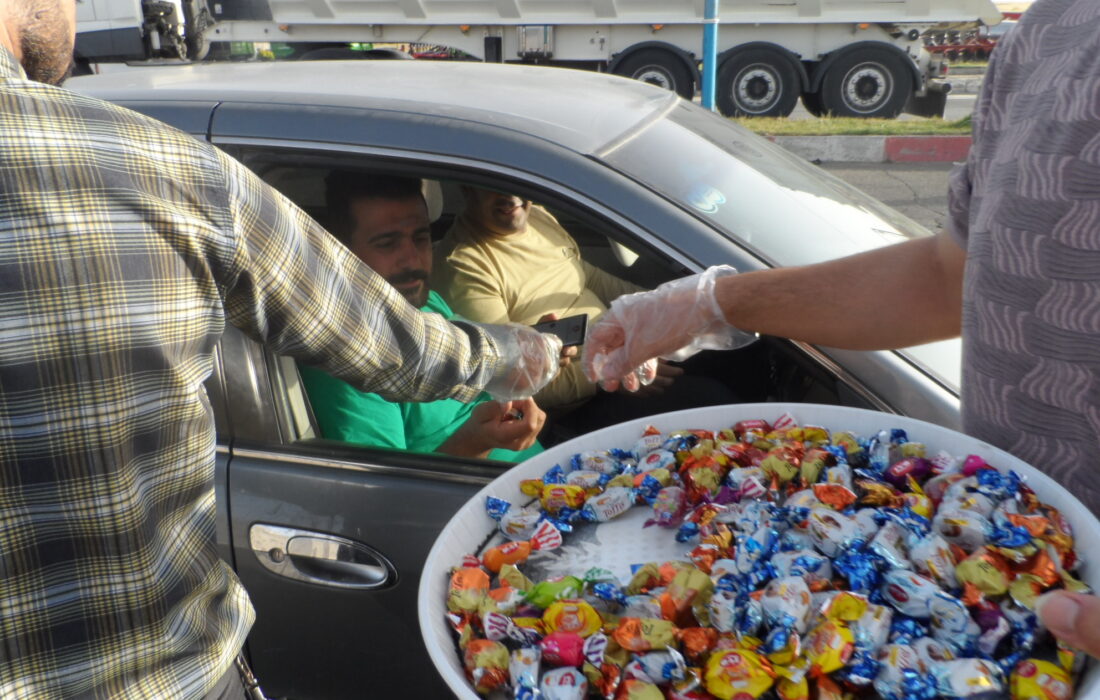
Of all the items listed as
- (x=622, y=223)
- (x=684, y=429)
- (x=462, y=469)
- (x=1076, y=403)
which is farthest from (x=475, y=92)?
(x=1076, y=403)

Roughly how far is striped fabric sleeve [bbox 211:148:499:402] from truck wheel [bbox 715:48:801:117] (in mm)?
11489

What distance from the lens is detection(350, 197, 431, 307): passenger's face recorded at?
2.12 metres

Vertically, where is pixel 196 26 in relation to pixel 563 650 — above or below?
above

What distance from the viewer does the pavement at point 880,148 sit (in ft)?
31.2

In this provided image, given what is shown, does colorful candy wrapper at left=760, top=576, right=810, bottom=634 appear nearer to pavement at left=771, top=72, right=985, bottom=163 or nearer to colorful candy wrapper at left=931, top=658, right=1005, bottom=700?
colorful candy wrapper at left=931, top=658, right=1005, bottom=700

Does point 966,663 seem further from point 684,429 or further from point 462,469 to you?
point 462,469

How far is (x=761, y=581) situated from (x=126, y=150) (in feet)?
2.98

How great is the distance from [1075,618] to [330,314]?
3.40 ft

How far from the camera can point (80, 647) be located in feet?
3.91

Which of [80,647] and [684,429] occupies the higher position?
[684,429]

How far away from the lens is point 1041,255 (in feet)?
3.79

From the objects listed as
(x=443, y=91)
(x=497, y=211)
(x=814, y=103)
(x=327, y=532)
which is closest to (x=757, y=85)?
(x=814, y=103)

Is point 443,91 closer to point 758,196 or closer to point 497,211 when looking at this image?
point 497,211

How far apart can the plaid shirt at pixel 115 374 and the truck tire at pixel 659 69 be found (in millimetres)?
11773
